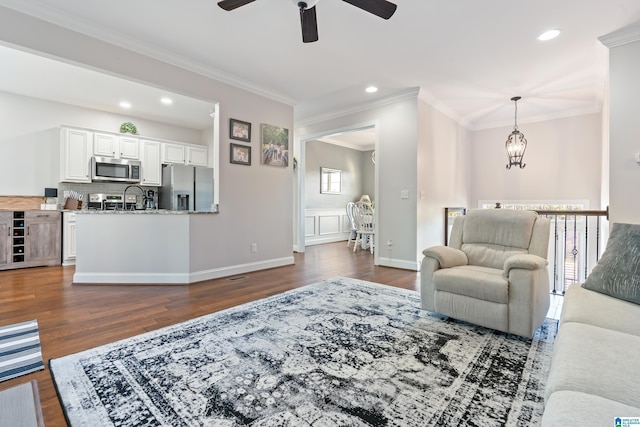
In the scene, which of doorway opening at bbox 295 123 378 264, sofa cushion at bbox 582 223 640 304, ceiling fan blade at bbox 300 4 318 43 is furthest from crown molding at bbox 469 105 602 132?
ceiling fan blade at bbox 300 4 318 43

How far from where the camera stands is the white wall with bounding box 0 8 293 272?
9.04 ft

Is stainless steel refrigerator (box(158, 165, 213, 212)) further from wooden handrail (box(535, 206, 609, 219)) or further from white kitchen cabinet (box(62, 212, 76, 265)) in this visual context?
wooden handrail (box(535, 206, 609, 219))

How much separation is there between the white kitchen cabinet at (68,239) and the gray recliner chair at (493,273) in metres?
5.50

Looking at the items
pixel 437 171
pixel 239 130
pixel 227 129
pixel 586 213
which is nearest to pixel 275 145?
pixel 239 130

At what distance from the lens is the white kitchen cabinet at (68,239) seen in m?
4.88

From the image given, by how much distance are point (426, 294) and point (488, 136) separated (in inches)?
214

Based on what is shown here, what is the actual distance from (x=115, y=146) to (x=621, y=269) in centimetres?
699

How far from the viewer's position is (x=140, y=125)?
617 cm

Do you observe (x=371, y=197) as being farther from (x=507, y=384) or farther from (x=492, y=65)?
(x=507, y=384)

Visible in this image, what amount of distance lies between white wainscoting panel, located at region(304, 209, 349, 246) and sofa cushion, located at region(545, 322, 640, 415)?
6.02m

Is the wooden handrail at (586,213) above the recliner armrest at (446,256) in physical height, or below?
above

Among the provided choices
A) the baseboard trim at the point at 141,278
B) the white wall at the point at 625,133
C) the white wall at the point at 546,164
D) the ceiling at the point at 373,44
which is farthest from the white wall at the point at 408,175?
the baseboard trim at the point at 141,278

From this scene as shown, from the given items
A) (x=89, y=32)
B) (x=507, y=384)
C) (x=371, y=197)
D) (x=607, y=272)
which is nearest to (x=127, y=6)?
(x=89, y=32)

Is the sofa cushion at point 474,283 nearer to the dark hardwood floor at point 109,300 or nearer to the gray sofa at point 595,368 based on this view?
the gray sofa at point 595,368
